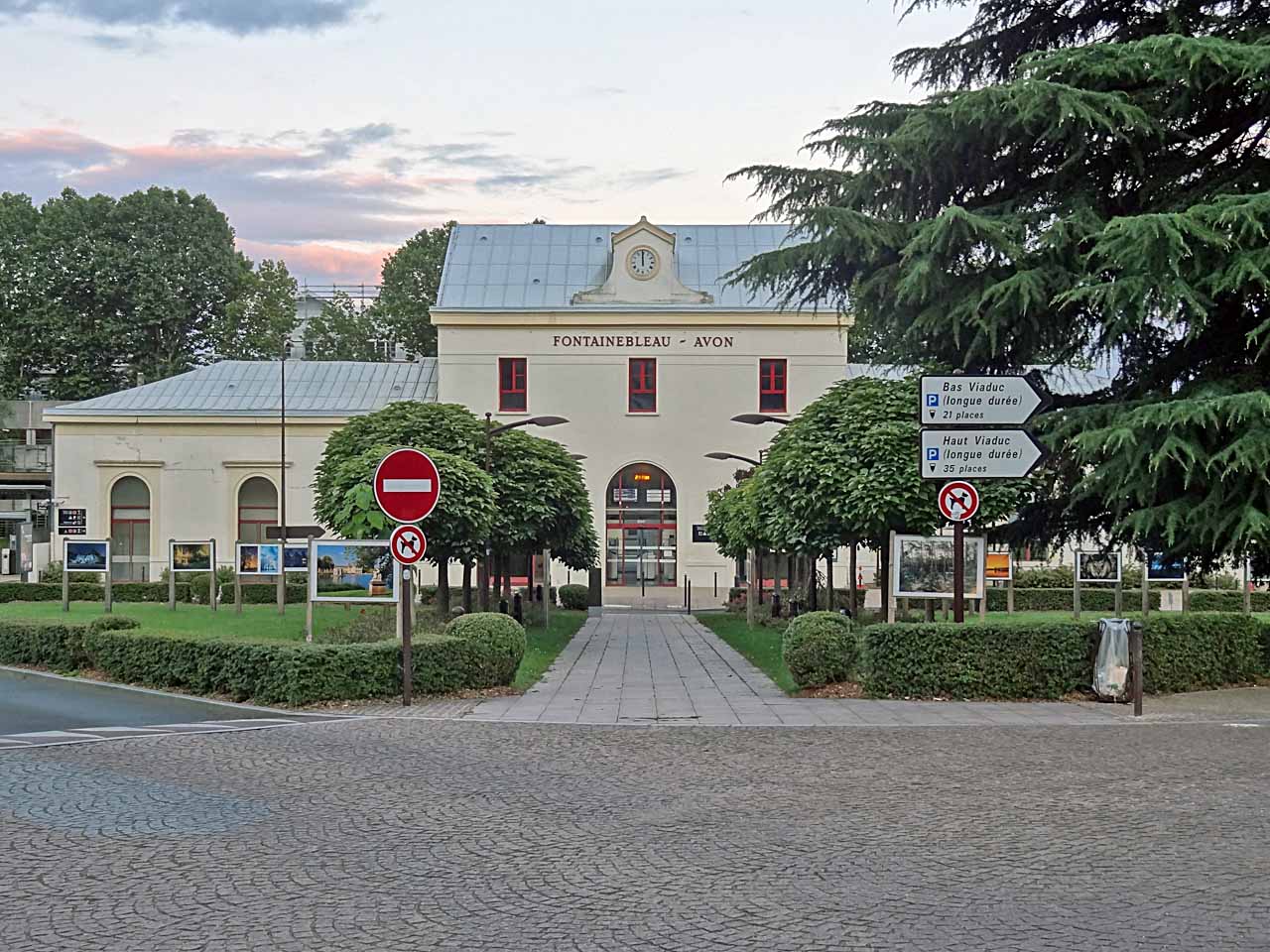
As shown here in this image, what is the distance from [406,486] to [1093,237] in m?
8.99

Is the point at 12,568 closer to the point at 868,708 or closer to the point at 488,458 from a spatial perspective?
the point at 488,458

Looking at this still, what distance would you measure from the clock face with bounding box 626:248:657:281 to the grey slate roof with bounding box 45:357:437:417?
34.3 ft

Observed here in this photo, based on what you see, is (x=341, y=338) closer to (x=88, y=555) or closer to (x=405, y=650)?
(x=88, y=555)

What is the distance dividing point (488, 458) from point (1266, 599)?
25.0 meters

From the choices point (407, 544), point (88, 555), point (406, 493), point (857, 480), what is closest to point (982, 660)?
point (407, 544)

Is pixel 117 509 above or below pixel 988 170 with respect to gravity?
below

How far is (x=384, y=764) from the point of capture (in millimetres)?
11711

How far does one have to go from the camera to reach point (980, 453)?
17.8m

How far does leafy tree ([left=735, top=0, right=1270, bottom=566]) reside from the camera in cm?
1661

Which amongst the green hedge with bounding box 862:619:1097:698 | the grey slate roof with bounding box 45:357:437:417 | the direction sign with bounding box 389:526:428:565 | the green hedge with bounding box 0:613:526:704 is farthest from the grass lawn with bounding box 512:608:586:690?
the grey slate roof with bounding box 45:357:437:417

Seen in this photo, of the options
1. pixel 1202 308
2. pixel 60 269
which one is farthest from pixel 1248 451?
pixel 60 269

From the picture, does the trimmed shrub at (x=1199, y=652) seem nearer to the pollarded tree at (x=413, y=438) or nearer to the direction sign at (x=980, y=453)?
the direction sign at (x=980, y=453)

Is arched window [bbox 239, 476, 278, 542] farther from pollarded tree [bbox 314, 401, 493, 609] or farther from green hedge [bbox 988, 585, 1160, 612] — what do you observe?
green hedge [bbox 988, 585, 1160, 612]

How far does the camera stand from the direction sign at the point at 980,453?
700 inches
